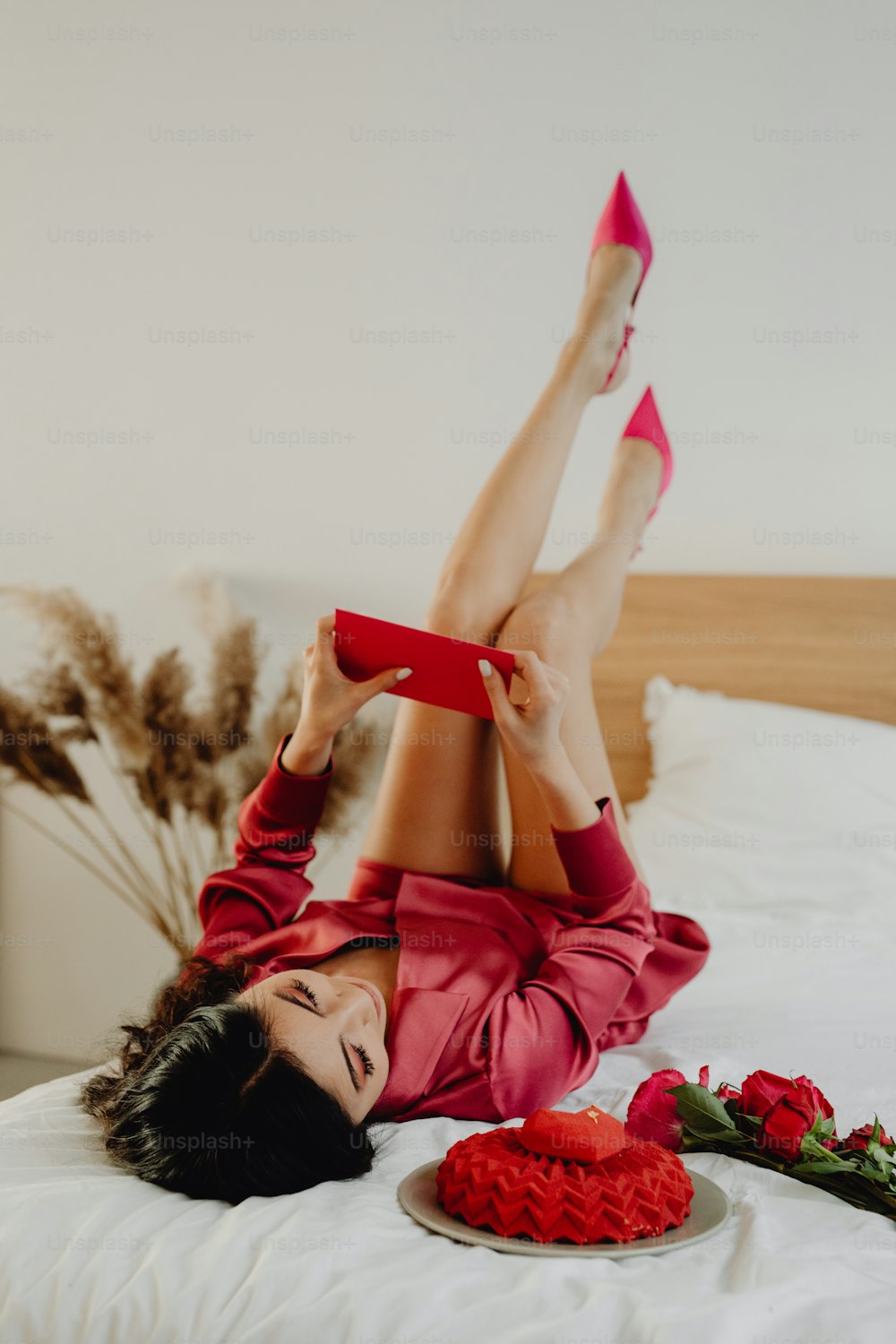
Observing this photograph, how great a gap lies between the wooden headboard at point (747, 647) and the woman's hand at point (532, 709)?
1209mm

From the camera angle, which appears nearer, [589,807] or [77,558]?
[589,807]

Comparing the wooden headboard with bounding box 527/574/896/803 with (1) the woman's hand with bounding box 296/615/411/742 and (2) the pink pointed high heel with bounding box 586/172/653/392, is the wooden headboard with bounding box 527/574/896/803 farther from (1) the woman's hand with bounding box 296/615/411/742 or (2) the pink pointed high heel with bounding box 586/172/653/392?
(1) the woman's hand with bounding box 296/615/411/742

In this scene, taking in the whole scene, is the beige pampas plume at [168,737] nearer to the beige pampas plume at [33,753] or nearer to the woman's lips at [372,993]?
the beige pampas plume at [33,753]

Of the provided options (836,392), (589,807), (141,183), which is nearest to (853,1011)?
(589,807)

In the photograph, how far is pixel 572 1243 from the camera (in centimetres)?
86

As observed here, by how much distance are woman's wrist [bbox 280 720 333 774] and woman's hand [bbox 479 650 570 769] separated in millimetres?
271

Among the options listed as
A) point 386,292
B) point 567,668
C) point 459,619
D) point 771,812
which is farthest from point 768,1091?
point 386,292

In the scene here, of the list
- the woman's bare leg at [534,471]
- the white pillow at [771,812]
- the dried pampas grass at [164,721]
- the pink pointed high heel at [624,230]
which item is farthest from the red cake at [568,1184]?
the dried pampas grass at [164,721]

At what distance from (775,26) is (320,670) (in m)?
1.94

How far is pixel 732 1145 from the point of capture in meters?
1.04

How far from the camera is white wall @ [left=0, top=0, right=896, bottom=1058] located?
251 cm

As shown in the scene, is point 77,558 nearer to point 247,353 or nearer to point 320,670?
point 247,353

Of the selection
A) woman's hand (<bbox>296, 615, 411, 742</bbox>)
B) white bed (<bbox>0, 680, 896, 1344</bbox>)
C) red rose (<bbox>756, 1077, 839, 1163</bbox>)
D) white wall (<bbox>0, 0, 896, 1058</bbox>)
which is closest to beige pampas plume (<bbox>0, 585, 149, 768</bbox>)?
white wall (<bbox>0, 0, 896, 1058</bbox>)

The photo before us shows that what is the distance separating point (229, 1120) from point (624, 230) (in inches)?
63.3
